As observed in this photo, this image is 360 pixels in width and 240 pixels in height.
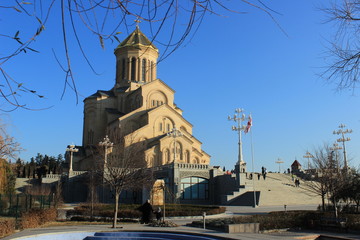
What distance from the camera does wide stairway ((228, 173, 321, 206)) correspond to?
33.2 metres

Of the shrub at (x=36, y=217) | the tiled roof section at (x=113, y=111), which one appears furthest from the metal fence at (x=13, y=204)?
the tiled roof section at (x=113, y=111)

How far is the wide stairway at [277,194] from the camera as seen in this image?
109ft

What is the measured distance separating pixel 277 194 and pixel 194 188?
8393 millimetres

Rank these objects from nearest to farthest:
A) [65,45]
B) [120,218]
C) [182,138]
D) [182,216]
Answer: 1. [65,45]
2. [120,218]
3. [182,216]
4. [182,138]

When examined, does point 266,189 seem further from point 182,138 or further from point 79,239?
point 79,239

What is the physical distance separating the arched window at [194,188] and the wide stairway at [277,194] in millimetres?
4139

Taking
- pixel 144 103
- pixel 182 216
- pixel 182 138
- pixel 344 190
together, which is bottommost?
pixel 182 216

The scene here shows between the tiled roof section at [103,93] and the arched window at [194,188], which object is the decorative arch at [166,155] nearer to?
the arched window at [194,188]

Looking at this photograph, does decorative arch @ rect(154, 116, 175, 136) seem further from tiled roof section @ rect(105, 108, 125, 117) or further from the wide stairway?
the wide stairway

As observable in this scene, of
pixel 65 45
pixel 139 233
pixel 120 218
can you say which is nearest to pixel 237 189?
pixel 120 218

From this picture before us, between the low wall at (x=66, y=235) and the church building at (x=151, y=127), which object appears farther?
the church building at (x=151, y=127)

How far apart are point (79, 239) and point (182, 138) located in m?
31.6

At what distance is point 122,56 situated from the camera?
170 feet

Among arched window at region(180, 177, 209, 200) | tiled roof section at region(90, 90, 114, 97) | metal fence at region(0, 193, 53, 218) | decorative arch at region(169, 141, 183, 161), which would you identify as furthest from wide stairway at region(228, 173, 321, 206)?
tiled roof section at region(90, 90, 114, 97)
